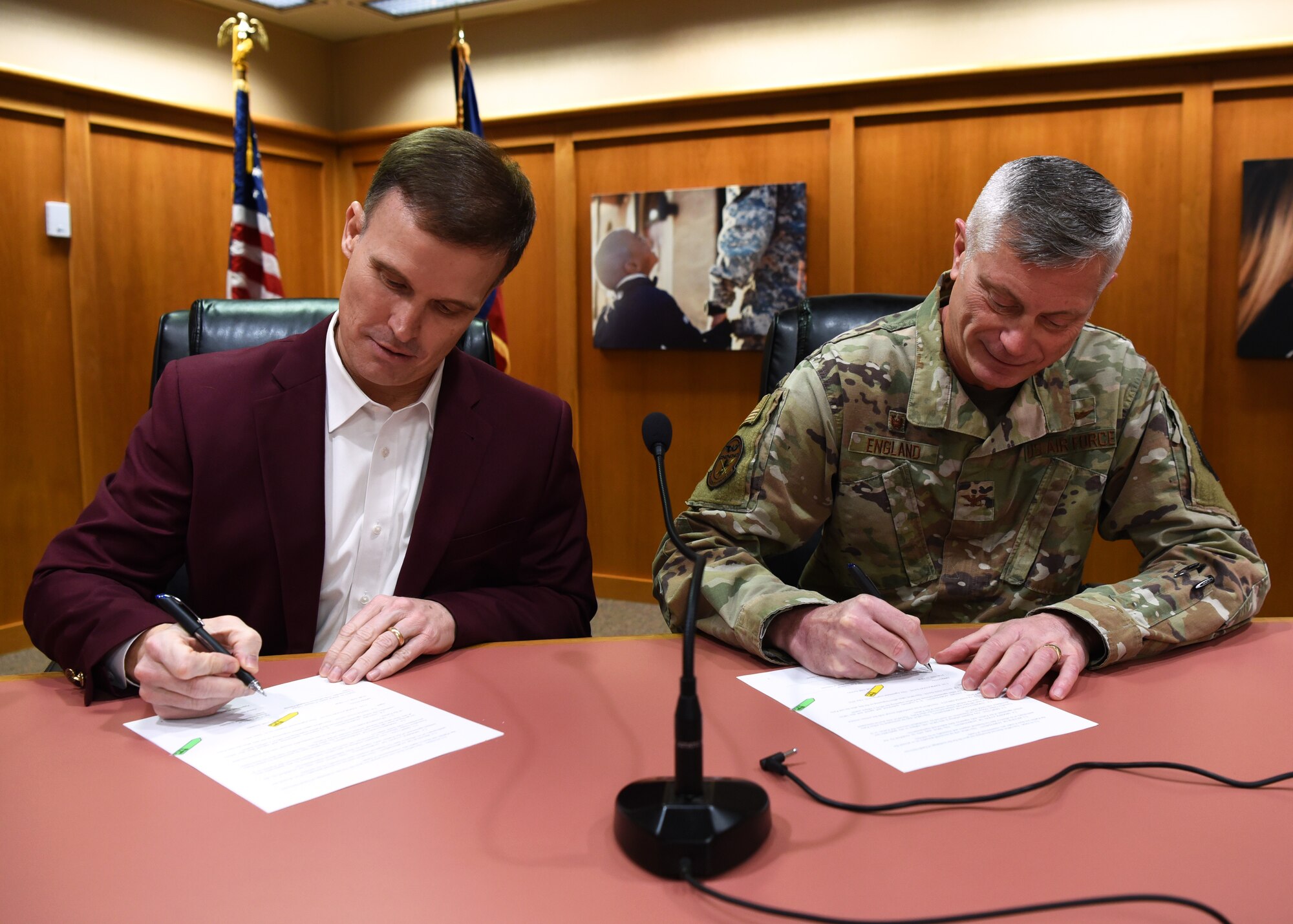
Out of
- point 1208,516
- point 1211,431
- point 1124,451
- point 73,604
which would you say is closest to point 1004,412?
point 1124,451

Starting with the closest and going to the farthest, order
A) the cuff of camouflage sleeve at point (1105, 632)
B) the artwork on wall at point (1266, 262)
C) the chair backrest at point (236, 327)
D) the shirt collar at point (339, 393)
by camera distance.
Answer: the cuff of camouflage sleeve at point (1105, 632)
the shirt collar at point (339, 393)
the chair backrest at point (236, 327)
the artwork on wall at point (1266, 262)

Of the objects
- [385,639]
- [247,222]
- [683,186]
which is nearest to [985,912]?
[385,639]

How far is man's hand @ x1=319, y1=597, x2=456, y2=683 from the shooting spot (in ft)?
3.71

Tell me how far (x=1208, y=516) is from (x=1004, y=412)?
0.33 m

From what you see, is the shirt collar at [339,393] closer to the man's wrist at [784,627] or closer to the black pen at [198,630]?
the black pen at [198,630]

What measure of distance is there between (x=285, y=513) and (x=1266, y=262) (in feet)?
11.0

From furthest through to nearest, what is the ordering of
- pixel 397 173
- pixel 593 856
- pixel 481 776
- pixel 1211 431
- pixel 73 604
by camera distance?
pixel 1211 431 → pixel 397 173 → pixel 73 604 → pixel 481 776 → pixel 593 856

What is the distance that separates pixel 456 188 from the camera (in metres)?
1.32

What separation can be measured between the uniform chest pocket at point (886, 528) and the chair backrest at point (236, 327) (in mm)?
700

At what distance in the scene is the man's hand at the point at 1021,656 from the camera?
1.09m

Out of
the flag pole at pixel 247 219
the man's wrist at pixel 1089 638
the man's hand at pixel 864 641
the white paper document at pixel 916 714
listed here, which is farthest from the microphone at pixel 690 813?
the flag pole at pixel 247 219

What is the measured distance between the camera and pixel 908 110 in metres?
3.72

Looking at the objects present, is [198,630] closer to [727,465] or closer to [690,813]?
[690,813]

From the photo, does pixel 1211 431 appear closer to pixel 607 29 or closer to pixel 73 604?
pixel 607 29
